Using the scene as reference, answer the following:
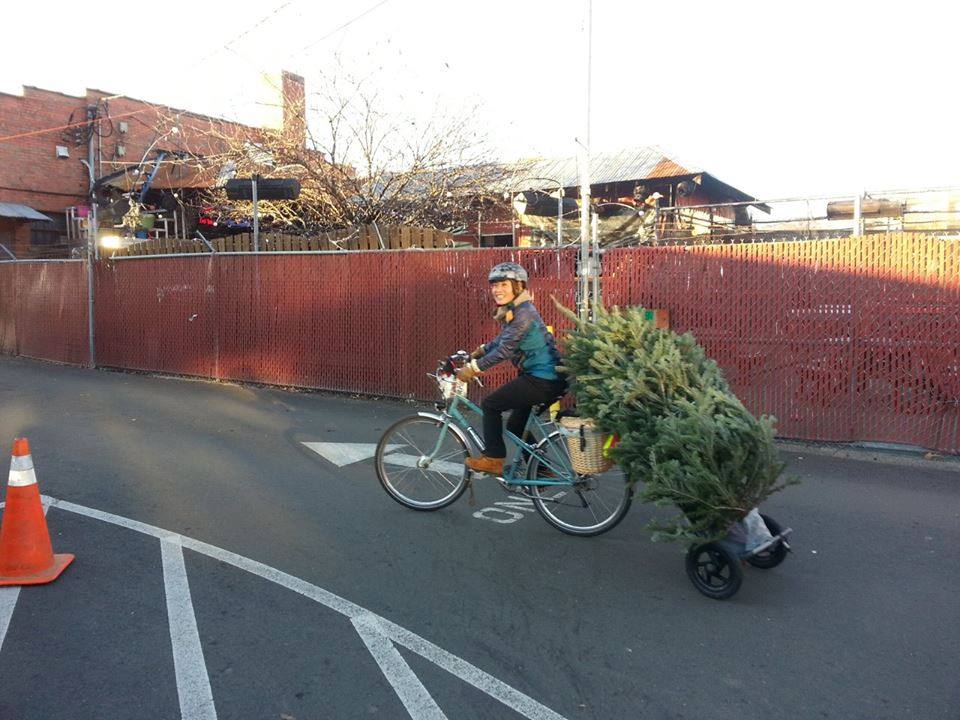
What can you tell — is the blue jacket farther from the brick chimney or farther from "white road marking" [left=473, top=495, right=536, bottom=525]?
the brick chimney

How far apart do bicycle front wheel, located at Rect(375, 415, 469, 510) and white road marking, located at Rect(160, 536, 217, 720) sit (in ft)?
5.36

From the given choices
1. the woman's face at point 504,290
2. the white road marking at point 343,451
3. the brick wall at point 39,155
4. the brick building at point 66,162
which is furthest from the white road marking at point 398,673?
the brick wall at point 39,155

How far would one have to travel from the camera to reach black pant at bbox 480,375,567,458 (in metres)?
5.17

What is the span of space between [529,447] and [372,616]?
5.86ft

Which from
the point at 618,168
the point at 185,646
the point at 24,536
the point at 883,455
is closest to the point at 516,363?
the point at 185,646

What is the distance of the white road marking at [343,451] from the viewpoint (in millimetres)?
7172

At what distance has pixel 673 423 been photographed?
4074 millimetres

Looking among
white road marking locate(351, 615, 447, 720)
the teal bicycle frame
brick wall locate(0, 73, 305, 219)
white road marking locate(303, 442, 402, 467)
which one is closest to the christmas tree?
the teal bicycle frame

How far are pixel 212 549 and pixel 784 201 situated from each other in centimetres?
820

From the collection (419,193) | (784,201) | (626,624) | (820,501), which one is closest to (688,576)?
(626,624)

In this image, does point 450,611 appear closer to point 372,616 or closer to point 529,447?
point 372,616

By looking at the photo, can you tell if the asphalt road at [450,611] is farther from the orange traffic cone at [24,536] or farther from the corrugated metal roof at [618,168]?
the corrugated metal roof at [618,168]

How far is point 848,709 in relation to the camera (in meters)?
3.10

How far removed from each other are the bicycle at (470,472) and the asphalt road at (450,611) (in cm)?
16
